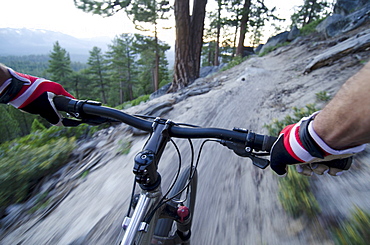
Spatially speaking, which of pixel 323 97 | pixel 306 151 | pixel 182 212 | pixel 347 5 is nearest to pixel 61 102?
pixel 182 212

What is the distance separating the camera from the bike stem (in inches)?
35.9

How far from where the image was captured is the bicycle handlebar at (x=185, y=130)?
1109 mm

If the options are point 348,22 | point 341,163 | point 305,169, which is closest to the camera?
point 341,163

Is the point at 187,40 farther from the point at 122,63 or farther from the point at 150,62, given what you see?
the point at 122,63

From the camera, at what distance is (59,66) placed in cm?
4244

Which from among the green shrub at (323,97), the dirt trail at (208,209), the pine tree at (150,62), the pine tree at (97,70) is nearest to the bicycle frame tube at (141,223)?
the dirt trail at (208,209)

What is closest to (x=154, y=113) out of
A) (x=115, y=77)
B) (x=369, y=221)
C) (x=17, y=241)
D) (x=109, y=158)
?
(x=109, y=158)

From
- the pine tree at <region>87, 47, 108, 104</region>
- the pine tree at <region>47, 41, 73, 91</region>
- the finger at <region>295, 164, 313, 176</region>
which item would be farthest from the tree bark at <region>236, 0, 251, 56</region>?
the pine tree at <region>47, 41, 73, 91</region>

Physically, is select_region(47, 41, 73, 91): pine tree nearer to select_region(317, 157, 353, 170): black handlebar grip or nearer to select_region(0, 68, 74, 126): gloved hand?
select_region(0, 68, 74, 126): gloved hand

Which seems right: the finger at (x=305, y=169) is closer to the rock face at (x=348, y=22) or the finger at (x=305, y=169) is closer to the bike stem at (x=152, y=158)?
the bike stem at (x=152, y=158)

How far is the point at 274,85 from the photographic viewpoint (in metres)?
6.69

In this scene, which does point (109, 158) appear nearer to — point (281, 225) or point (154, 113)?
point (154, 113)

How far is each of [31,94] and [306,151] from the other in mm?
1838

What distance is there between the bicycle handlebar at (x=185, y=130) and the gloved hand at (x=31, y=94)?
0.41 feet
